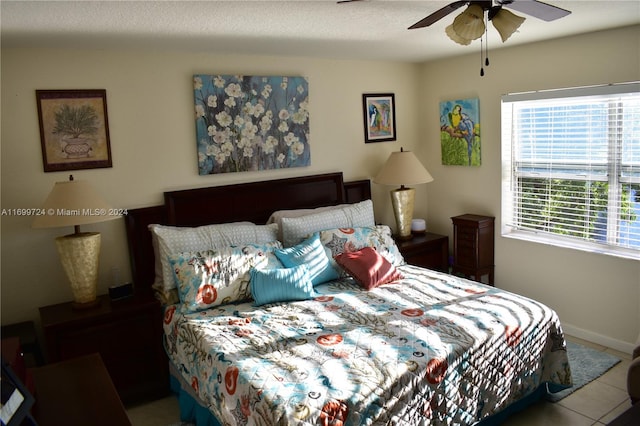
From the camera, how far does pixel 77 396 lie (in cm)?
192

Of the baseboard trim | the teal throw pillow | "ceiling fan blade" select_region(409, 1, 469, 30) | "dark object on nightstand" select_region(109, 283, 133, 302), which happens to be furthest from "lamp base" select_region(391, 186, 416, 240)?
"dark object on nightstand" select_region(109, 283, 133, 302)

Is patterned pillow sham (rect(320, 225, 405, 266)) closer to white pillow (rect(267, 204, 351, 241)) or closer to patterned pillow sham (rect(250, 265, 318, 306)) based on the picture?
white pillow (rect(267, 204, 351, 241))

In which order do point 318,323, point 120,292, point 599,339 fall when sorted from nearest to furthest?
point 318,323
point 120,292
point 599,339

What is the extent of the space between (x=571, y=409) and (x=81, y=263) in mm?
3082

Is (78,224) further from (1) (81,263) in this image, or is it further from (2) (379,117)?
(2) (379,117)

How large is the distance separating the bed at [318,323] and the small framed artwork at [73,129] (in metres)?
0.49

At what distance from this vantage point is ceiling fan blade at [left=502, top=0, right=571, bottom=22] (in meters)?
2.17

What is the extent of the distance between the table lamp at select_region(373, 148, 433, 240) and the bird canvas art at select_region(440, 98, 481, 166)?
0.40 m

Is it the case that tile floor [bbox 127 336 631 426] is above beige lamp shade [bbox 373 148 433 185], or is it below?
below

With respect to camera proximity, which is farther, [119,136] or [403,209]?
[403,209]

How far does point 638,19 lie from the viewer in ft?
10.3

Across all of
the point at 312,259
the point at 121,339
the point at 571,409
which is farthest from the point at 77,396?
the point at 571,409

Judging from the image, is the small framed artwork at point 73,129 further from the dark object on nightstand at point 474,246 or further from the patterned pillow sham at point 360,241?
the dark object on nightstand at point 474,246

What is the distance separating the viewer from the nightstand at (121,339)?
9.73 feet
